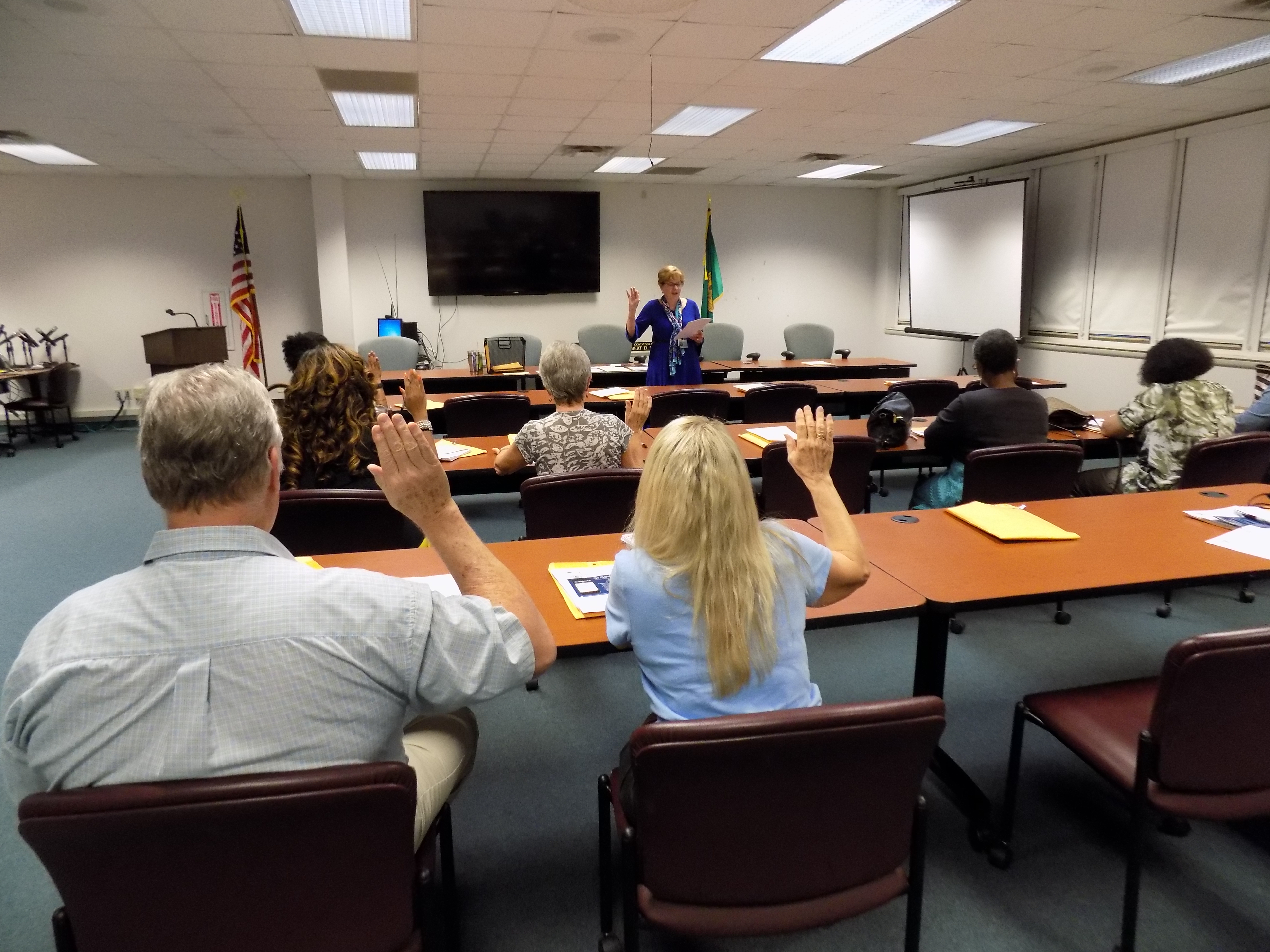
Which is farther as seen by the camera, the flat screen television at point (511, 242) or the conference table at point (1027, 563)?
the flat screen television at point (511, 242)

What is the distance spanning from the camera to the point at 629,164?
27.0 ft

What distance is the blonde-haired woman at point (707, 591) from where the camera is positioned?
1.34 m

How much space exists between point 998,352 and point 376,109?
15.3 ft

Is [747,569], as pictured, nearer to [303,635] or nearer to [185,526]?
[303,635]

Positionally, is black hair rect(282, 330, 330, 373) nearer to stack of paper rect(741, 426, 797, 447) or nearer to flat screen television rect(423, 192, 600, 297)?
stack of paper rect(741, 426, 797, 447)

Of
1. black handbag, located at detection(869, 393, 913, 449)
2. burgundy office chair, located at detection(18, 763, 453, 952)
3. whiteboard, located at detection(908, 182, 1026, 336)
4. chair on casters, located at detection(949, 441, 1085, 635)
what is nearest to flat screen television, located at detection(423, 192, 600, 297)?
whiteboard, located at detection(908, 182, 1026, 336)

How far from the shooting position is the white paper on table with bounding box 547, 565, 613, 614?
174cm

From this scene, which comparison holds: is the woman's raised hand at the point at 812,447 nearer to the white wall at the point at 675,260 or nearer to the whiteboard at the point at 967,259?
the whiteboard at the point at 967,259

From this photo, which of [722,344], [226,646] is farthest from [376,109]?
[226,646]

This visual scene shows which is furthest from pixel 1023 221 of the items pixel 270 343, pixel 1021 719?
pixel 270 343

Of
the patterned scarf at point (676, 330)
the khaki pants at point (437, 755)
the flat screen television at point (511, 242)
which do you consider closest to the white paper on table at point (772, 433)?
the patterned scarf at point (676, 330)

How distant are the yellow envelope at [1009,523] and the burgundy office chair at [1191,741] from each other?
51 centimetres

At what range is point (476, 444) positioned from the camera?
11.9ft

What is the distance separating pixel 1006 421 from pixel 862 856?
2526mm
